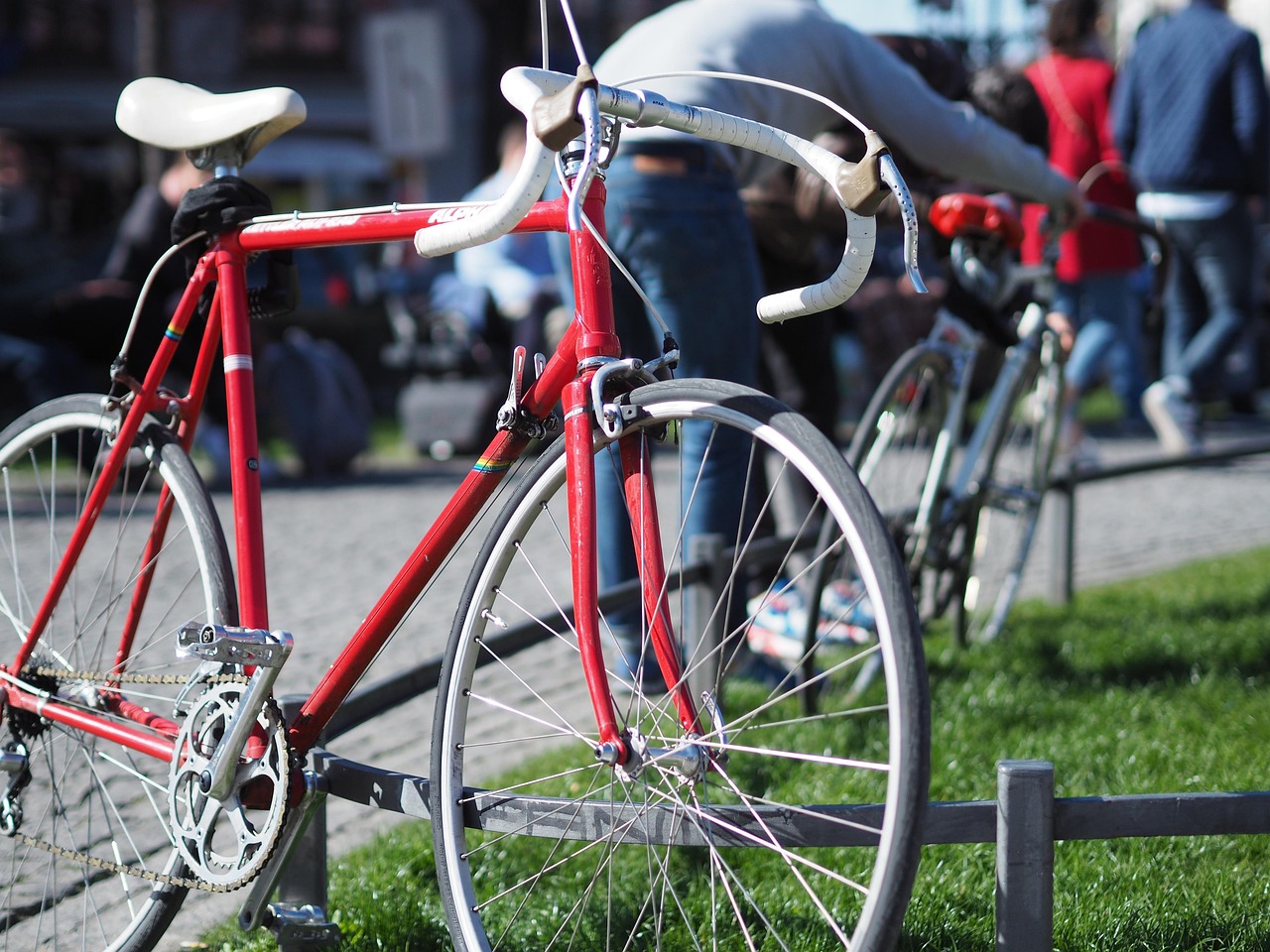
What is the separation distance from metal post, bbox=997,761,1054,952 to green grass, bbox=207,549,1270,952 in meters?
0.40

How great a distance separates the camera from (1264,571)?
5371 mm

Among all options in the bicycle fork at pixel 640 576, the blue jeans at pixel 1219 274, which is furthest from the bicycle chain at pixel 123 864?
the blue jeans at pixel 1219 274

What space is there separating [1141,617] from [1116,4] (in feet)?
105

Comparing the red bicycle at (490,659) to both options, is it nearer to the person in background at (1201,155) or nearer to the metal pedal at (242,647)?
the metal pedal at (242,647)

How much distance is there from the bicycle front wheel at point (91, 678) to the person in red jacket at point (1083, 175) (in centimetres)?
595

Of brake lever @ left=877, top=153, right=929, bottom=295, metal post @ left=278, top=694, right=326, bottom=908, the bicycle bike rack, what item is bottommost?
metal post @ left=278, top=694, right=326, bottom=908

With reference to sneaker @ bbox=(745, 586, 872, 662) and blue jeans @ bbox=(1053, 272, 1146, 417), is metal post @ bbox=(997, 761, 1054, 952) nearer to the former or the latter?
sneaker @ bbox=(745, 586, 872, 662)

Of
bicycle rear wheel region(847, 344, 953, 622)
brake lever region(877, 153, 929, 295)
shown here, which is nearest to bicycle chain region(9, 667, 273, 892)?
brake lever region(877, 153, 929, 295)

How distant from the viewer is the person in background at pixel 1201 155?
27.3ft

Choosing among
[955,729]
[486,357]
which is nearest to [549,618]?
[955,729]

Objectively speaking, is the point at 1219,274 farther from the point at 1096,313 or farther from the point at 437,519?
the point at 437,519

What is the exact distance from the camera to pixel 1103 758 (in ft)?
10.9

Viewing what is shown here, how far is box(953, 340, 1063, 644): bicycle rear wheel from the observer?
4.24 meters

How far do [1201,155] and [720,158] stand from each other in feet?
19.0
